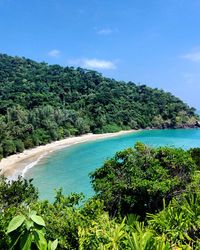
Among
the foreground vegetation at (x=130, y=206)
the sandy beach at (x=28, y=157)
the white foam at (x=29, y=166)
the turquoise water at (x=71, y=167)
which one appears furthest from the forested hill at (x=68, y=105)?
the foreground vegetation at (x=130, y=206)

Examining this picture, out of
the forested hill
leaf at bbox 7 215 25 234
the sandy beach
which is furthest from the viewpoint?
the forested hill

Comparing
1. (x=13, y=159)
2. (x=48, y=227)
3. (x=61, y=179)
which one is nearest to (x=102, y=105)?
(x=13, y=159)

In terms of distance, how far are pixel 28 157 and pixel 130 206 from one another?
42107mm

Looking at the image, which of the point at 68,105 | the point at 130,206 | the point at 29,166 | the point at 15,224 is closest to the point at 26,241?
the point at 15,224

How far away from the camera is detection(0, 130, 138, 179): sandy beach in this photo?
45406 mm

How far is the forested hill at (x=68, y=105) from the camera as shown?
6875 cm

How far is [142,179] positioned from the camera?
1587 centimetres

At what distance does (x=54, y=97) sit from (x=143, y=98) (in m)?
36.2

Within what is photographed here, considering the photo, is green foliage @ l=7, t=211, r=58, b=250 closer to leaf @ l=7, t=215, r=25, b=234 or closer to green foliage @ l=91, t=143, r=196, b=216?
leaf @ l=7, t=215, r=25, b=234

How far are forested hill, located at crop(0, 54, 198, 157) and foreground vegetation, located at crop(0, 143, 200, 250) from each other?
39486 millimetres

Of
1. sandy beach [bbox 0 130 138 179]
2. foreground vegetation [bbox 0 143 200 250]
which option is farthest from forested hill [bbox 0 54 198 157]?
foreground vegetation [bbox 0 143 200 250]

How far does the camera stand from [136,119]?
104688 millimetres

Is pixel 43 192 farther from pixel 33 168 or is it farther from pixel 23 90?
pixel 23 90

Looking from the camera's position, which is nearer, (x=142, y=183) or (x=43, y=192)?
(x=142, y=183)
